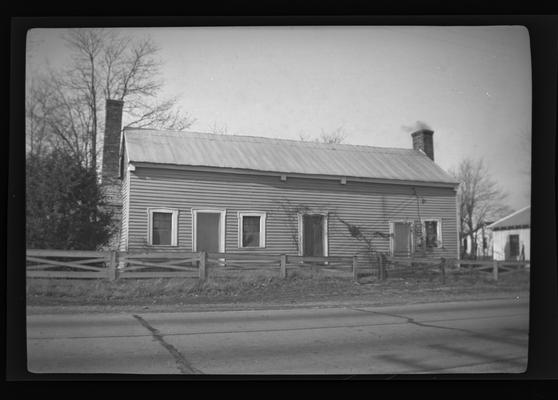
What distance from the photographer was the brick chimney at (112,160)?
17.0 feet

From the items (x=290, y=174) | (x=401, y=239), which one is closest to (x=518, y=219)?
(x=401, y=239)

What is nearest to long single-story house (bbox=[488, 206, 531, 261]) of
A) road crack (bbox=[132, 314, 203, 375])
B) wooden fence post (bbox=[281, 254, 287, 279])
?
wooden fence post (bbox=[281, 254, 287, 279])

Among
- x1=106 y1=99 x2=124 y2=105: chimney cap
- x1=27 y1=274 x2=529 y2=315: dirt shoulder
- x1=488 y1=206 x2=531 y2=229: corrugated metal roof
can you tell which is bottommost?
x1=27 y1=274 x2=529 y2=315: dirt shoulder

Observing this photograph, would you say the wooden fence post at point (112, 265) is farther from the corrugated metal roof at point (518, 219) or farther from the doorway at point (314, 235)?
the corrugated metal roof at point (518, 219)

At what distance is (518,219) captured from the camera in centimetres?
521

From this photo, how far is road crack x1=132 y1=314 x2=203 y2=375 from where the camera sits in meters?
4.52

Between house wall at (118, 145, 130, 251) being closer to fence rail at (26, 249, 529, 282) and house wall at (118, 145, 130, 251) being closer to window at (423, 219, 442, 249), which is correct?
fence rail at (26, 249, 529, 282)

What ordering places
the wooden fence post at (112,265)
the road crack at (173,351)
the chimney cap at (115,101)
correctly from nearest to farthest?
1. the road crack at (173,351)
2. the wooden fence post at (112,265)
3. the chimney cap at (115,101)

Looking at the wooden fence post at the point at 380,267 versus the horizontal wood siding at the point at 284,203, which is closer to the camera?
the horizontal wood siding at the point at 284,203

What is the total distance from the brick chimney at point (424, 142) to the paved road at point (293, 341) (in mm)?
1591

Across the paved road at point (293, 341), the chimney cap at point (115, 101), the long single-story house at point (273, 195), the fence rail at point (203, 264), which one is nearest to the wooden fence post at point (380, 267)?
the fence rail at point (203, 264)

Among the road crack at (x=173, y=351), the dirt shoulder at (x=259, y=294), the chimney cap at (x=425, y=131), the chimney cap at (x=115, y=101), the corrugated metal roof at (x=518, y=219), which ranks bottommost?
the road crack at (x=173, y=351)

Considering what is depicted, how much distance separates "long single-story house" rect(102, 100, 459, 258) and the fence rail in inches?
3.5
